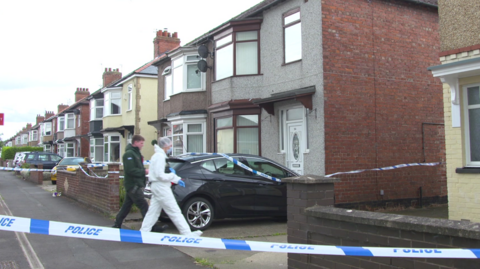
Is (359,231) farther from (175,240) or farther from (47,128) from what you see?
(47,128)

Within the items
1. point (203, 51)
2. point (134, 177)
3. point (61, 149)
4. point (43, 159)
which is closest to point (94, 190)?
point (134, 177)

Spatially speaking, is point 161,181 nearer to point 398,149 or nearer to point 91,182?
point 91,182

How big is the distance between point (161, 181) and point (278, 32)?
8507mm

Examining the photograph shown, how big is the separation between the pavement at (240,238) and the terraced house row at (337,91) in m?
3.12

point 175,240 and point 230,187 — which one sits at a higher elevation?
point 230,187

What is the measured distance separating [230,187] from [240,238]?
132 cm

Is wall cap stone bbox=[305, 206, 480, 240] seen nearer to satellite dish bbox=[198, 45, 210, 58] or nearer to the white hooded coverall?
the white hooded coverall

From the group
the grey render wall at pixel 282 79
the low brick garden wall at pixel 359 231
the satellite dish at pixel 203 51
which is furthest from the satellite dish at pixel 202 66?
the low brick garden wall at pixel 359 231

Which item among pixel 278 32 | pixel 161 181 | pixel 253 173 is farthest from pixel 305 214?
pixel 278 32

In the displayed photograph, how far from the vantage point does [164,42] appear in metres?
30.4

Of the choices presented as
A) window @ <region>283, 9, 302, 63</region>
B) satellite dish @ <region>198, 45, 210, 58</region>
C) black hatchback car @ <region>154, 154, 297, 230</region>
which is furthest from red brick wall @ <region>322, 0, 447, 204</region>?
satellite dish @ <region>198, 45, 210, 58</region>

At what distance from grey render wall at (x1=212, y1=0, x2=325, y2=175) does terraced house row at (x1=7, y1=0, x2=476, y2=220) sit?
33 millimetres

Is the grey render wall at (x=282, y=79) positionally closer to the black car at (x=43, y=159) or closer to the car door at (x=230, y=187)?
the car door at (x=230, y=187)

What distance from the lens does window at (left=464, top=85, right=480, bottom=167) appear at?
8.45 meters
